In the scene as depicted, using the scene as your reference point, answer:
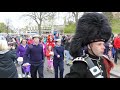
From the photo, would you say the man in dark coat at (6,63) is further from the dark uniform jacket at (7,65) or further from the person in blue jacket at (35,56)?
the person in blue jacket at (35,56)

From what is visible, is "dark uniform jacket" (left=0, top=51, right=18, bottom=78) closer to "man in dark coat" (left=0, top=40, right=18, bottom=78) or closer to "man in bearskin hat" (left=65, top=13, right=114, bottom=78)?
"man in dark coat" (left=0, top=40, right=18, bottom=78)

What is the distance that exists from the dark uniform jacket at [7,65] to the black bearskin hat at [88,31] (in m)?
2.33

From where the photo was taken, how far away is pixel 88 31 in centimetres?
238

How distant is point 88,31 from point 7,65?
2.55 m

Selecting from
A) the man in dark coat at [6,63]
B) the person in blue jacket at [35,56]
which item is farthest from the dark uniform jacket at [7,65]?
the person in blue jacket at [35,56]

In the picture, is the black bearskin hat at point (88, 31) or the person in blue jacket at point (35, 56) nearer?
the black bearskin hat at point (88, 31)

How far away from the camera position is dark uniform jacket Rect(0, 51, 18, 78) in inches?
178

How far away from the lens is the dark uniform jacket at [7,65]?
178 inches

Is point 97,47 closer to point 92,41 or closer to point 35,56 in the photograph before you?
point 92,41
